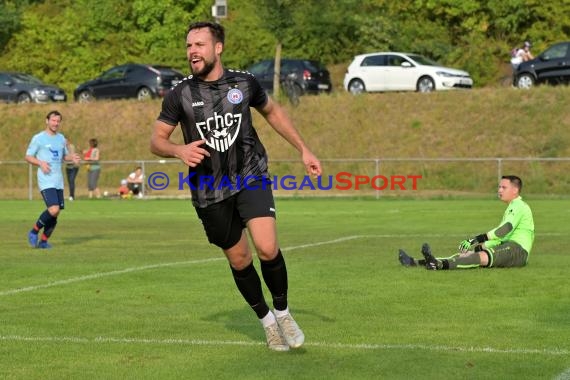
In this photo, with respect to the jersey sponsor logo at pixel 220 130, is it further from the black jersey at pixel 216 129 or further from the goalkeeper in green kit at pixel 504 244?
the goalkeeper in green kit at pixel 504 244

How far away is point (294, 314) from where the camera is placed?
1088cm

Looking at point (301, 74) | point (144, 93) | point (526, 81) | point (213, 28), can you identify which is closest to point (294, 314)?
point (213, 28)

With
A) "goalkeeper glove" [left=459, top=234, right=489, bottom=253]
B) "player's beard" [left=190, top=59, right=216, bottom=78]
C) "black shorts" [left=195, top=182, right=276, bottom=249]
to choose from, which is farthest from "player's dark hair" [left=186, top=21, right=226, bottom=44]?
"goalkeeper glove" [left=459, top=234, right=489, bottom=253]

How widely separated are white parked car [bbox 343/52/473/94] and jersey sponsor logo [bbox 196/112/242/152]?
38.5 meters

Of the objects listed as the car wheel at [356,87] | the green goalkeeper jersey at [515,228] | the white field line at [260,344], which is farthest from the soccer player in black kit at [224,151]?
the car wheel at [356,87]

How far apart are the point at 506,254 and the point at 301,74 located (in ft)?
114

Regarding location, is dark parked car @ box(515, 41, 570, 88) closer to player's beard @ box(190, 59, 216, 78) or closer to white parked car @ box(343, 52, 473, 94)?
white parked car @ box(343, 52, 473, 94)

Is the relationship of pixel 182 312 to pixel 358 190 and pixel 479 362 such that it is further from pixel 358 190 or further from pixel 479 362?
pixel 358 190

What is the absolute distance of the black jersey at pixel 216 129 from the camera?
882 centimetres

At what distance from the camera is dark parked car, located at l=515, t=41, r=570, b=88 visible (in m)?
44.1

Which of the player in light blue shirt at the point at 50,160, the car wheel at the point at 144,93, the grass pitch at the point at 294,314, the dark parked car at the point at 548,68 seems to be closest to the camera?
the grass pitch at the point at 294,314

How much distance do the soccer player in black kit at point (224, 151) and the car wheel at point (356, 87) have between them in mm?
39838

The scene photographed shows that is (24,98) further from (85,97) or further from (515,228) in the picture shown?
(515,228)

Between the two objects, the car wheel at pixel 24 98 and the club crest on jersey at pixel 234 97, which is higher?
the club crest on jersey at pixel 234 97
